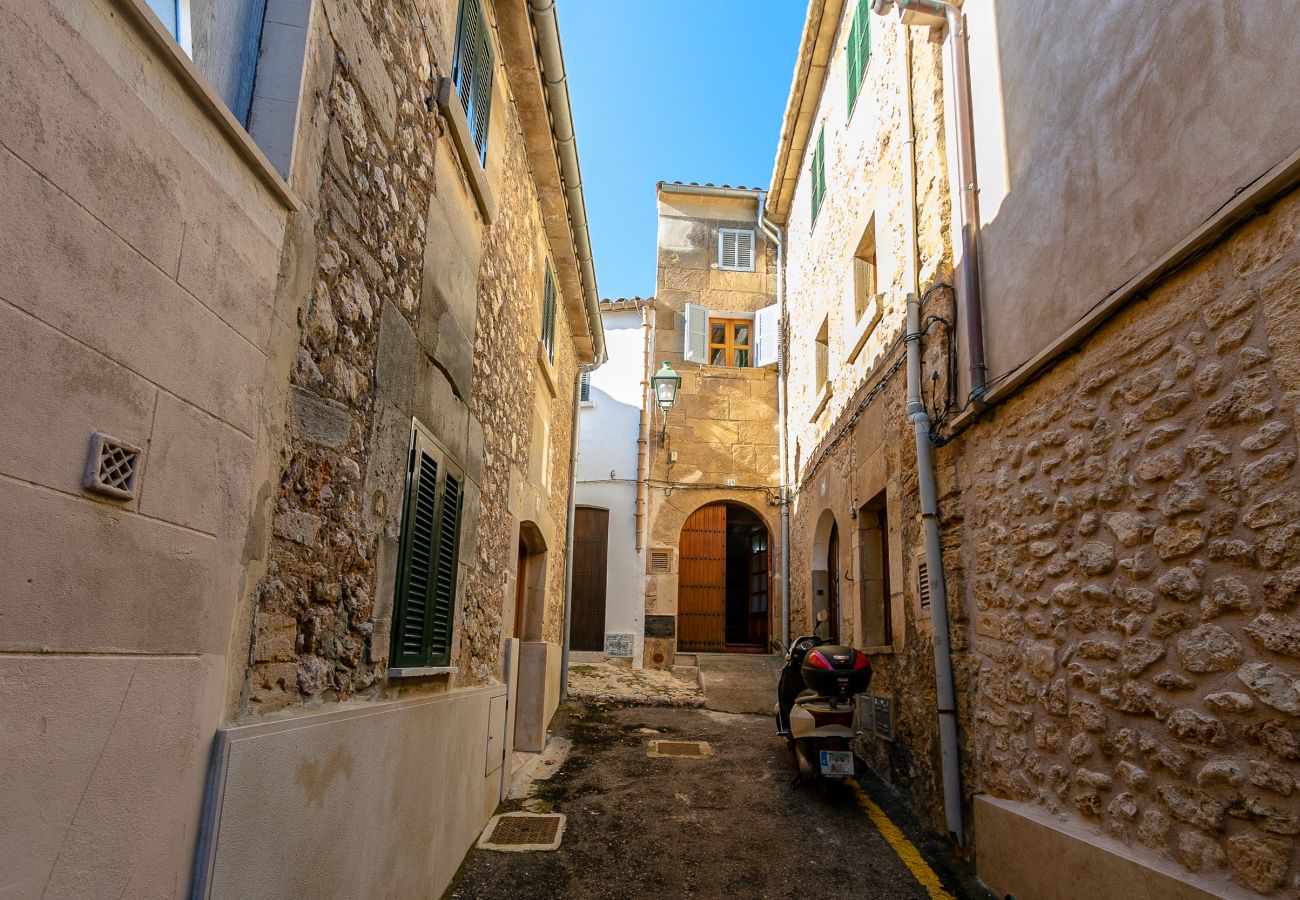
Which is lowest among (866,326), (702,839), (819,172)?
(702,839)

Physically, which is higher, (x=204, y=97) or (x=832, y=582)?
(x=204, y=97)

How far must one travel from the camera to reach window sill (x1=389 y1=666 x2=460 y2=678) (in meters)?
3.43

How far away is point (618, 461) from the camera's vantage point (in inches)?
546

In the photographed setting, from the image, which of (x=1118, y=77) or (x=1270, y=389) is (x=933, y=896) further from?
(x=1118, y=77)

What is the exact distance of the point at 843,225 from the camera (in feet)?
29.4

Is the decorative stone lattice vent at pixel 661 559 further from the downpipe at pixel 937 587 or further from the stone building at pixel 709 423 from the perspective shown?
the downpipe at pixel 937 587

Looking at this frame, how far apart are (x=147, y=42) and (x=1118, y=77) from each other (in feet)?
11.6

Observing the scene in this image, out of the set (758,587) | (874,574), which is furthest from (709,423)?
(874,574)

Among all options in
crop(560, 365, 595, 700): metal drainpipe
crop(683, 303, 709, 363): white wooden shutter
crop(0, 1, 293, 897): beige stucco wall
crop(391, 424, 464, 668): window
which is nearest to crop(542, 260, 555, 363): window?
crop(560, 365, 595, 700): metal drainpipe

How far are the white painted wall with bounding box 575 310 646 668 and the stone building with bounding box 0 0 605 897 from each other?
28.4 ft

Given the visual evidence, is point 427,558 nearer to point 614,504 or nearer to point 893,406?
point 893,406

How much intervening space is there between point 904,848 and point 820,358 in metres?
6.78

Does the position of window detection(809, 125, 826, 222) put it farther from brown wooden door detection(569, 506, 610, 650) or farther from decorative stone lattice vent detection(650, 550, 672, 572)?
brown wooden door detection(569, 506, 610, 650)

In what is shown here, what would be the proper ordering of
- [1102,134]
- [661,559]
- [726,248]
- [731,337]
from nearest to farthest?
[1102,134] < [661,559] < [731,337] < [726,248]
